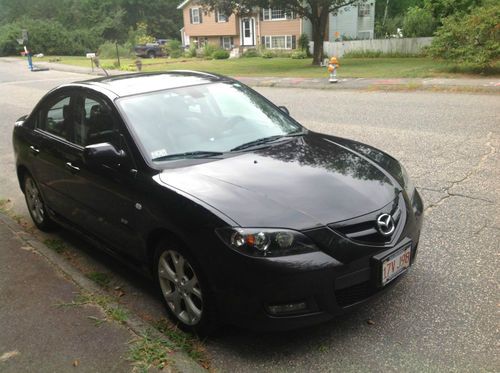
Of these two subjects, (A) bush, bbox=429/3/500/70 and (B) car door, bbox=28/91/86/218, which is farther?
(A) bush, bbox=429/3/500/70

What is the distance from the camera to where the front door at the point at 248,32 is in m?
47.3

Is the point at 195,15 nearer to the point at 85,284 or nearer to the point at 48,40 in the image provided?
A: the point at 48,40

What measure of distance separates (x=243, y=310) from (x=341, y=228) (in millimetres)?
743

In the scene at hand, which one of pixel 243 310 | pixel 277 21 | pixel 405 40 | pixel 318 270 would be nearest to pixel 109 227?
pixel 243 310

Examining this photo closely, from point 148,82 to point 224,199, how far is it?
72.5 inches

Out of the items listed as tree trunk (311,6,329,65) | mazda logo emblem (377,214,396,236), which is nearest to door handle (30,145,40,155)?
mazda logo emblem (377,214,396,236)

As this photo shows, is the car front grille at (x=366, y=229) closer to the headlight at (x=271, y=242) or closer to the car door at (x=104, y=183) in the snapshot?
the headlight at (x=271, y=242)

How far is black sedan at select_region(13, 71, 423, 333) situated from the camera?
9.39ft

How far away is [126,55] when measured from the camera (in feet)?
159

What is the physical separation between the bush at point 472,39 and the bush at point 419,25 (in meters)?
13.8

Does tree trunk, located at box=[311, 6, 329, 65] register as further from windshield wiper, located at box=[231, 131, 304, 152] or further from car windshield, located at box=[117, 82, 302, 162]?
windshield wiper, located at box=[231, 131, 304, 152]

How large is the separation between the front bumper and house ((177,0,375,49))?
38242 mm

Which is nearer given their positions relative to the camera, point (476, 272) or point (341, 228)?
point (341, 228)

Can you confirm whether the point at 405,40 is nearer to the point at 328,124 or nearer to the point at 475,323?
the point at 328,124
